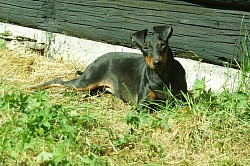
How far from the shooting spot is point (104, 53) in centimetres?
687

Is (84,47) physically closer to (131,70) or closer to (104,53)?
(104,53)

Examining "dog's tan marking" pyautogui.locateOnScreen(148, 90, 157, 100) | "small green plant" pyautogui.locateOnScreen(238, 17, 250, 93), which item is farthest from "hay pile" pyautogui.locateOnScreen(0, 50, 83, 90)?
"small green plant" pyautogui.locateOnScreen(238, 17, 250, 93)

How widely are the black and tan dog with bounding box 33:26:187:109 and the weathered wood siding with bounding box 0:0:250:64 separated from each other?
37 centimetres

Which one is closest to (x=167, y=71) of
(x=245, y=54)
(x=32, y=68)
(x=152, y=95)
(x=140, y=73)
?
(x=152, y=95)

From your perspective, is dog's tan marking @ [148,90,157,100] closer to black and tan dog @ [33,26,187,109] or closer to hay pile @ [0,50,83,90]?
black and tan dog @ [33,26,187,109]

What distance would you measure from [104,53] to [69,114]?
213 centimetres

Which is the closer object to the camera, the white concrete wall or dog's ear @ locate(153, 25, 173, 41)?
dog's ear @ locate(153, 25, 173, 41)

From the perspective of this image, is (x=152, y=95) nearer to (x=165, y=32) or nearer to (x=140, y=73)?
(x=140, y=73)

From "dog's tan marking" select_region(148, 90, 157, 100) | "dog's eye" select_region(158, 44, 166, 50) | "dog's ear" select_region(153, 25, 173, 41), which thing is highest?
"dog's ear" select_region(153, 25, 173, 41)

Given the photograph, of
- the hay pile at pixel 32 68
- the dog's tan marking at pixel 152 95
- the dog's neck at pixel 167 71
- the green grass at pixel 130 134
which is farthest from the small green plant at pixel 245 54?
the hay pile at pixel 32 68

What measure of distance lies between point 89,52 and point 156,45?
1.72 m

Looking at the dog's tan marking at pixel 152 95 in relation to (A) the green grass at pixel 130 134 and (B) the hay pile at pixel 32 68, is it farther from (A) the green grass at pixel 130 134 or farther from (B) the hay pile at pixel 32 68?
(B) the hay pile at pixel 32 68

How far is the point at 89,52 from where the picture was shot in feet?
22.9

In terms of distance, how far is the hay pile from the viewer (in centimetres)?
665
